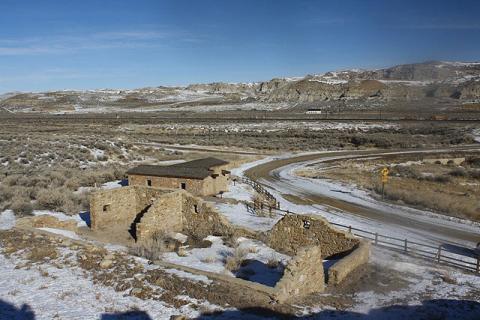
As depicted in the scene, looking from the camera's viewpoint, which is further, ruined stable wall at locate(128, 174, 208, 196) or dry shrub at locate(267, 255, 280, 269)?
ruined stable wall at locate(128, 174, 208, 196)

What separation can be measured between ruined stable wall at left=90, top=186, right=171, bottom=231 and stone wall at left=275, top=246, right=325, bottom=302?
9.60 metres

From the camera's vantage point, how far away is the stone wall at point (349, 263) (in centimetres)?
1392

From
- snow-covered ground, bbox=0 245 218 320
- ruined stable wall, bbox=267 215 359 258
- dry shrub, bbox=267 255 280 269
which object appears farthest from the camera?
ruined stable wall, bbox=267 215 359 258

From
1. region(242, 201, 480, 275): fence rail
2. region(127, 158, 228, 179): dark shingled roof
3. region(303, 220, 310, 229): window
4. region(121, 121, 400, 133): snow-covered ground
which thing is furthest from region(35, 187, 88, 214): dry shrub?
region(121, 121, 400, 133): snow-covered ground

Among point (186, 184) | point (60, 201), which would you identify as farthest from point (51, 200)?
point (186, 184)

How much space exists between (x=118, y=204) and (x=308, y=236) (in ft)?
30.1

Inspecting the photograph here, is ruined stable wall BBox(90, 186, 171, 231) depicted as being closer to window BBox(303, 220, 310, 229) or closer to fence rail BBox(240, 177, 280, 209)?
window BBox(303, 220, 310, 229)

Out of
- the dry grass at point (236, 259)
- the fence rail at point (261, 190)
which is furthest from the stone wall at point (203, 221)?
the fence rail at point (261, 190)

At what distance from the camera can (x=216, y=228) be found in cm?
1919

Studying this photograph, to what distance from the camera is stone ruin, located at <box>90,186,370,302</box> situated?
1330 centimetres

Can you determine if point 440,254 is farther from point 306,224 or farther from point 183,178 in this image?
point 183,178

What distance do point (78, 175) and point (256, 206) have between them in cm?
1402

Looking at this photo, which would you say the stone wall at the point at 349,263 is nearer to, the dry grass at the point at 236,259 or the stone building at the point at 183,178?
the dry grass at the point at 236,259

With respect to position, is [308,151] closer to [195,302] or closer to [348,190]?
[348,190]
